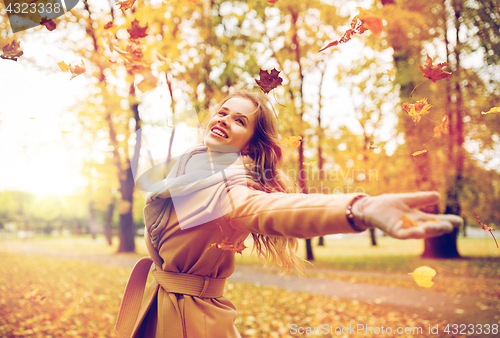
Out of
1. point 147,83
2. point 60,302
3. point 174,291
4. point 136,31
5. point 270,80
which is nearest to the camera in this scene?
point 174,291

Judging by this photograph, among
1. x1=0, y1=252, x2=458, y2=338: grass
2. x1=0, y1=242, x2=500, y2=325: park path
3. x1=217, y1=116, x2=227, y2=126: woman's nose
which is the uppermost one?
x1=217, y1=116, x2=227, y2=126: woman's nose

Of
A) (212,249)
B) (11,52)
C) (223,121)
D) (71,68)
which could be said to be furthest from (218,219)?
(11,52)

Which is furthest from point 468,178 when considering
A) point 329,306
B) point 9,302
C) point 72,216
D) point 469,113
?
point 72,216

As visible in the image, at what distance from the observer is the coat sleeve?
36.1 inches

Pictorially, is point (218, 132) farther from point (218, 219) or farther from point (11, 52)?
point (11, 52)

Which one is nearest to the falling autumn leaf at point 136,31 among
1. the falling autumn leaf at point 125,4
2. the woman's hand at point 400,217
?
the falling autumn leaf at point 125,4

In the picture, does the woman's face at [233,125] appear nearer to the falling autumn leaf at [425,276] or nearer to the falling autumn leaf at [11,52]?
the falling autumn leaf at [425,276]

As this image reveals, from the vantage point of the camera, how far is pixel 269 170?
64.6 inches

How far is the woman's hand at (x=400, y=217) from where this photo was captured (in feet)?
2.62

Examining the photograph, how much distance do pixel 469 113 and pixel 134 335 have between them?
9755 millimetres

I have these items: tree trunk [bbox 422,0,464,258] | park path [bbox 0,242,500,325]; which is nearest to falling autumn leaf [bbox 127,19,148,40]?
park path [bbox 0,242,500,325]

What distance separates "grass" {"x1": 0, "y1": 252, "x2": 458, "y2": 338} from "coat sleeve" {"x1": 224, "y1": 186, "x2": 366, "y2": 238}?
3952 millimetres

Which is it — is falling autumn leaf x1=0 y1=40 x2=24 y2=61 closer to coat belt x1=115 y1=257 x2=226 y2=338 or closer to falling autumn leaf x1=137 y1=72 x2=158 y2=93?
falling autumn leaf x1=137 y1=72 x2=158 y2=93

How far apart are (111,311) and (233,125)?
17.7ft
